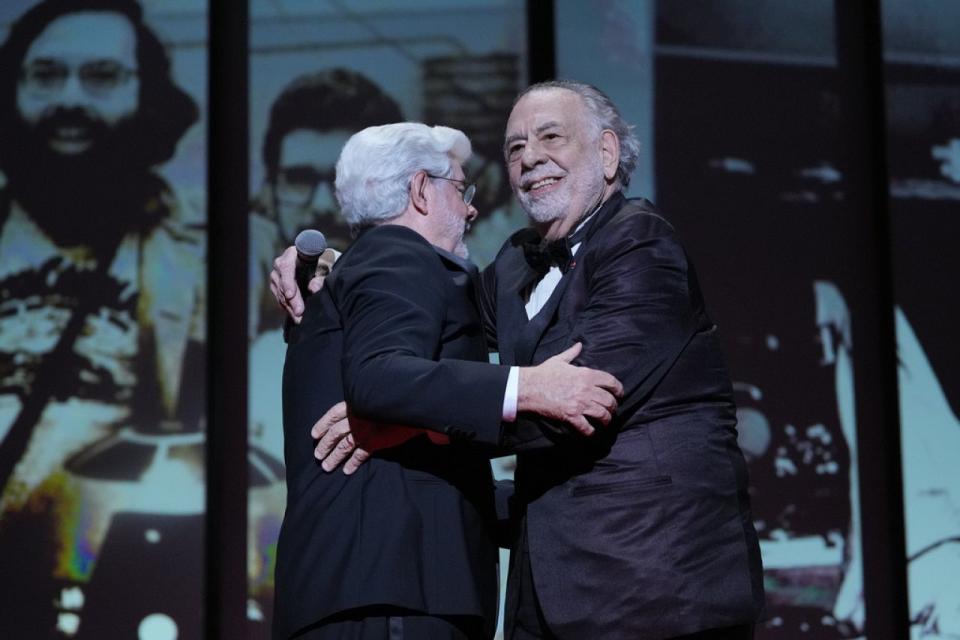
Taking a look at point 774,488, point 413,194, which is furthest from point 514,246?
point 774,488

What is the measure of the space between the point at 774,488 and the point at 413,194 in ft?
8.45

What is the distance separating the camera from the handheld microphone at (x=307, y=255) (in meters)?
2.43

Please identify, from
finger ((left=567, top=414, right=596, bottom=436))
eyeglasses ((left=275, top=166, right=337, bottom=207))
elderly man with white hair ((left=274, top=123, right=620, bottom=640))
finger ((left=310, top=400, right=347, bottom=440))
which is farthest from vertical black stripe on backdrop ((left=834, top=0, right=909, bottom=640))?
finger ((left=310, top=400, right=347, bottom=440))

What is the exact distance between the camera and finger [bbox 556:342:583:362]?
1994mm

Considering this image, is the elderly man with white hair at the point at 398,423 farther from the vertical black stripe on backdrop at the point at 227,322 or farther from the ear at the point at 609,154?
the vertical black stripe on backdrop at the point at 227,322

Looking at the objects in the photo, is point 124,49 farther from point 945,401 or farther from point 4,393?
point 945,401

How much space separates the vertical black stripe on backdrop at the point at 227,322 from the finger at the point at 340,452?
2.23 m

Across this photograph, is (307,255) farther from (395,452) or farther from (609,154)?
(609,154)

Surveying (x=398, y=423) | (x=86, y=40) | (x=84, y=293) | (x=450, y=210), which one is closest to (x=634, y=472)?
(x=398, y=423)

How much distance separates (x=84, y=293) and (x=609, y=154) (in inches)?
100

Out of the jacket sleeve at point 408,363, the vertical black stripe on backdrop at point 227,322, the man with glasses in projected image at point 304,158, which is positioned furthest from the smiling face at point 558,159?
the vertical black stripe on backdrop at point 227,322

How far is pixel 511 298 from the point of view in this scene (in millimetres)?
2332

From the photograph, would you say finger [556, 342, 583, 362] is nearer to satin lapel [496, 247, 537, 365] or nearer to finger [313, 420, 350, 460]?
satin lapel [496, 247, 537, 365]

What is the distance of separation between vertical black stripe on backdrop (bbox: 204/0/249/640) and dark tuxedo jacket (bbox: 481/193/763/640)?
2.25 meters
